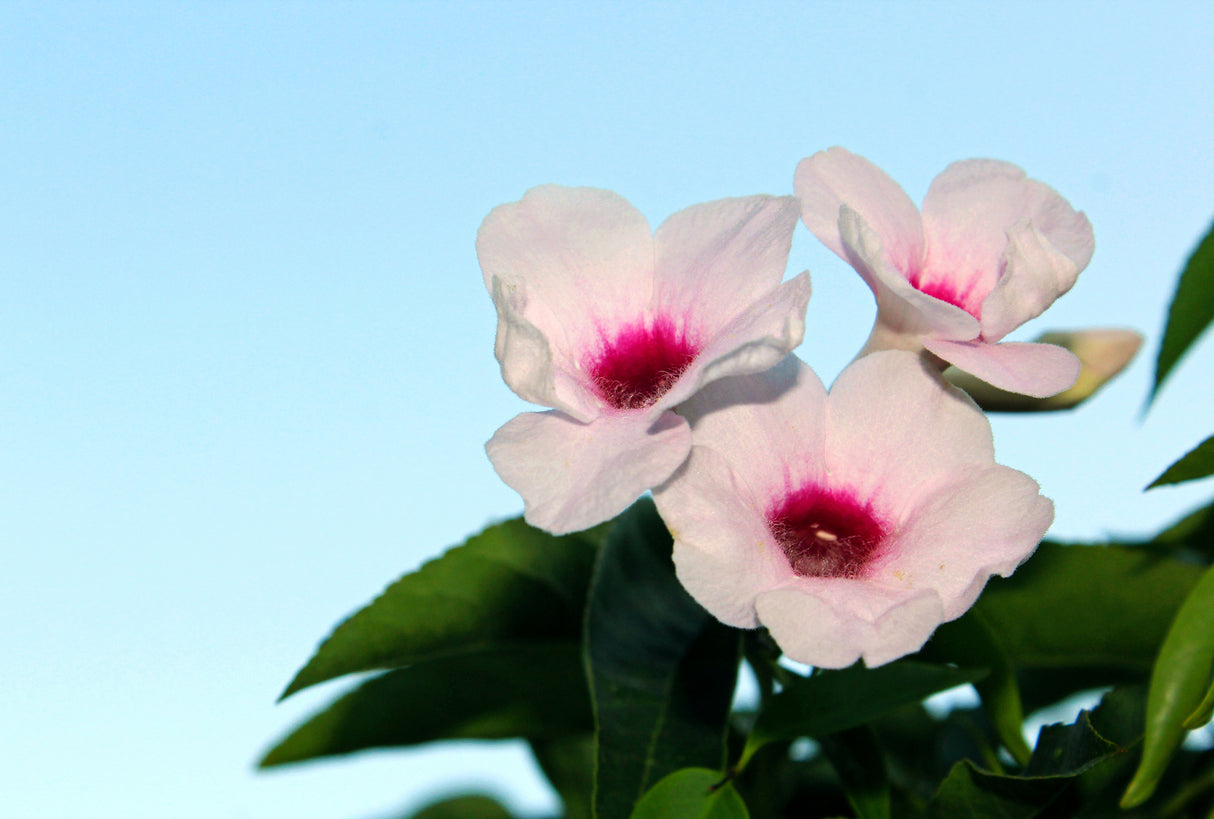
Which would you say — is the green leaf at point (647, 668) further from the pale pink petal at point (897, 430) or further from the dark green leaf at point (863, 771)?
the pale pink petal at point (897, 430)

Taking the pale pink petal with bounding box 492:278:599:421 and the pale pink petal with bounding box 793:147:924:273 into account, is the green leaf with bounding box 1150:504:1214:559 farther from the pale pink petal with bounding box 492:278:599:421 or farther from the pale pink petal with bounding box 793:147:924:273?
the pale pink petal with bounding box 492:278:599:421

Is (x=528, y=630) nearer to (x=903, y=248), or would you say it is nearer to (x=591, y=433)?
(x=591, y=433)

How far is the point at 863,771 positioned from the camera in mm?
999

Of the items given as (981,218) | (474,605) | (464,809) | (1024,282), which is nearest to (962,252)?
(981,218)

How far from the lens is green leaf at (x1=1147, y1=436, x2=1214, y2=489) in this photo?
2.97 ft

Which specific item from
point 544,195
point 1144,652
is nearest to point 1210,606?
point 1144,652

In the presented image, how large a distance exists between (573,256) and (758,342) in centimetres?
24

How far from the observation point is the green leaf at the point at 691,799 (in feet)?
2.83

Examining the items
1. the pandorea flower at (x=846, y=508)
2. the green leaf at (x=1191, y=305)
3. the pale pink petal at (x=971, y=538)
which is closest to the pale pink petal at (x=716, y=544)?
the pandorea flower at (x=846, y=508)

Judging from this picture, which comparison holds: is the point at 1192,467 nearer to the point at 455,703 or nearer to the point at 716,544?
the point at 716,544

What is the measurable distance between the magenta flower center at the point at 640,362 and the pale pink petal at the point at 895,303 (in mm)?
163

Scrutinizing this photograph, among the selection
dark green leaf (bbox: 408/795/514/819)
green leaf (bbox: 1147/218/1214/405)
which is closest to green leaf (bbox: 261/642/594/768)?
dark green leaf (bbox: 408/795/514/819)

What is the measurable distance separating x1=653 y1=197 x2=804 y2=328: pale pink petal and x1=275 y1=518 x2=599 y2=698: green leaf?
366 millimetres

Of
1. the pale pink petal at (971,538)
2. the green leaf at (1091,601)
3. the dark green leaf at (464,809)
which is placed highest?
the pale pink petal at (971,538)
